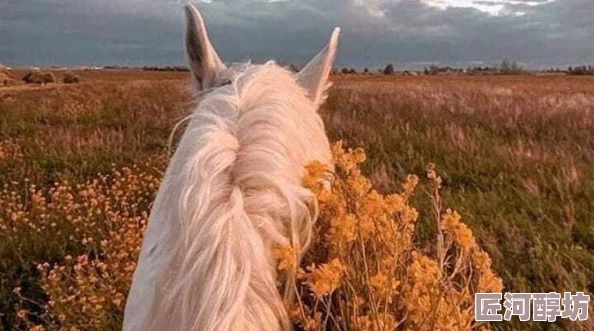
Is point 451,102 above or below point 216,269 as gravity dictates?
below

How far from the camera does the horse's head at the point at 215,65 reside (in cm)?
237

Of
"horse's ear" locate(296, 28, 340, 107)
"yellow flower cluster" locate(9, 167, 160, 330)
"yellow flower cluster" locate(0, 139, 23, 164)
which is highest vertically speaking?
"horse's ear" locate(296, 28, 340, 107)

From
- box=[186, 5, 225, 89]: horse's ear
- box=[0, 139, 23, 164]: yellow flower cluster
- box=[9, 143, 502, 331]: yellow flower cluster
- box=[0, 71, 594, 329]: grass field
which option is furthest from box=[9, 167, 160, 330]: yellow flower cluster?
box=[9, 143, 502, 331]: yellow flower cluster

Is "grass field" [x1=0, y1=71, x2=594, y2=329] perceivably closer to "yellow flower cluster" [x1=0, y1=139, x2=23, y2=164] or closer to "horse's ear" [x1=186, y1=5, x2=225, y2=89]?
"yellow flower cluster" [x1=0, y1=139, x2=23, y2=164]

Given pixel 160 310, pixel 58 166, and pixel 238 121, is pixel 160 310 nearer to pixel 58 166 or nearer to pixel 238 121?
pixel 238 121

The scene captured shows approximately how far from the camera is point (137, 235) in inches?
197

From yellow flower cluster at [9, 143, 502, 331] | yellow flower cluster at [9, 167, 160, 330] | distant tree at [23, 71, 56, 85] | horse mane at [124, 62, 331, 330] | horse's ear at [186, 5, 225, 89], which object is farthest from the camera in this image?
distant tree at [23, 71, 56, 85]

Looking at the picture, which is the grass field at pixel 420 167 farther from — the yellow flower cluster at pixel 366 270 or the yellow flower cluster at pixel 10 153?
the yellow flower cluster at pixel 366 270

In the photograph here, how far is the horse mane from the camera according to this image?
1366 mm

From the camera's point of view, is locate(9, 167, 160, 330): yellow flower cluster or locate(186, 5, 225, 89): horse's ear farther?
locate(9, 167, 160, 330): yellow flower cluster

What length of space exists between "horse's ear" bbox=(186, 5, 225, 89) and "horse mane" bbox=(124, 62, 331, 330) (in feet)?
2.32

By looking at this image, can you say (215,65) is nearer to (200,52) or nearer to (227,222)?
(200,52)

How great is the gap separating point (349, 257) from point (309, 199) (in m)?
0.17

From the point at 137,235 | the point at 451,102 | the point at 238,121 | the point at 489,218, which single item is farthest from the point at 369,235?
the point at 451,102
